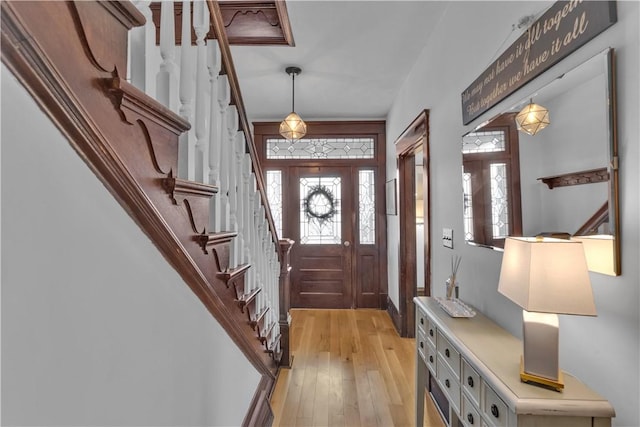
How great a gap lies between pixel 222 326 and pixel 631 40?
1.65 metres

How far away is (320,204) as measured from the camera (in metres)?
4.55

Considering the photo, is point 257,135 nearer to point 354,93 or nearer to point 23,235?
point 354,93

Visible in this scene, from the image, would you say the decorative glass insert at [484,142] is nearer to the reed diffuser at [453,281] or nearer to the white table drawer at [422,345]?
the reed diffuser at [453,281]

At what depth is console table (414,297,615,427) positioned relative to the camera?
89cm

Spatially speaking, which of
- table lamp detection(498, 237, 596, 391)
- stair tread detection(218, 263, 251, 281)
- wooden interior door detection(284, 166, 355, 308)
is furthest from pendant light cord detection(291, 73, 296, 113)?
table lamp detection(498, 237, 596, 391)

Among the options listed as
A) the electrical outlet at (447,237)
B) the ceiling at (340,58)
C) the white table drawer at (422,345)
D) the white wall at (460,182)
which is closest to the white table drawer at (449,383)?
the white table drawer at (422,345)

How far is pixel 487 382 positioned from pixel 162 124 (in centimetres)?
131

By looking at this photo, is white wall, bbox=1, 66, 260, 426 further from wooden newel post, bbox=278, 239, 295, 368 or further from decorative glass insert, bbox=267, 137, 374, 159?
decorative glass insert, bbox=267, 137, 374, 159

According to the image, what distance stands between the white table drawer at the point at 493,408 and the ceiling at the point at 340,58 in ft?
7.56

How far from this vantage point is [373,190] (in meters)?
4.55

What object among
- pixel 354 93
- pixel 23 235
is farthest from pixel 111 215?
pixel 354 93

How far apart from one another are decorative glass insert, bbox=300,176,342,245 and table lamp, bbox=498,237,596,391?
139 inches

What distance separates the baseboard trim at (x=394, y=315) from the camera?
3560mm

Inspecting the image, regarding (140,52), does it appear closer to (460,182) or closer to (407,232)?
(460,182)
